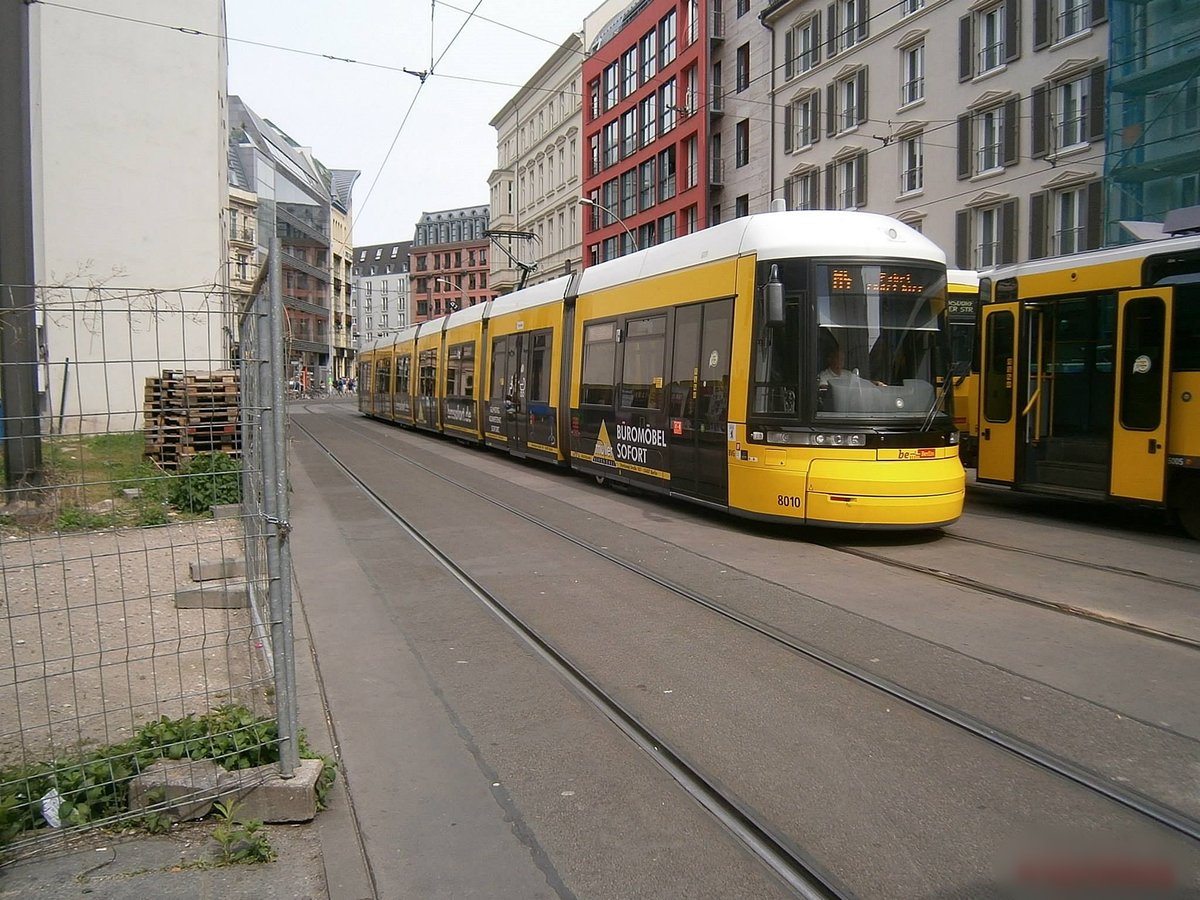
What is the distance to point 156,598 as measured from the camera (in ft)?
24.0

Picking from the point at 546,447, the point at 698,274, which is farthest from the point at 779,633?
the point at 546,447

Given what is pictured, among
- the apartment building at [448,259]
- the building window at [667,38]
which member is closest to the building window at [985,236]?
the building window at [667,38]

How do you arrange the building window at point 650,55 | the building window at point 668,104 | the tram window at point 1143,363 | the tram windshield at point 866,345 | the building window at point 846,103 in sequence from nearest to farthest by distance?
the tram windshield at point 866,345 < the tram window at point 1143,363 < the building window at point 846,103 < the building window at point 668,104 < the building window at point 650,55

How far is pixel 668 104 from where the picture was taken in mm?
47094

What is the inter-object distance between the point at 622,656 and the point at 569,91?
56.4 m

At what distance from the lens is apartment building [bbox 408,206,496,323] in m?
124

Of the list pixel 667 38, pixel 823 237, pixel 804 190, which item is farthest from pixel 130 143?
pixel 667 38

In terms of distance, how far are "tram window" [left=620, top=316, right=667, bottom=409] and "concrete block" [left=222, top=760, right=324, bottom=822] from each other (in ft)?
30.3

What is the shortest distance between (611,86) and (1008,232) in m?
31.1

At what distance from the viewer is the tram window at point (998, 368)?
12508 millimetres

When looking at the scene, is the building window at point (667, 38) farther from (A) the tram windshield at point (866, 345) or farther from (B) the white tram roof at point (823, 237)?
(A) the tram windshield at point (866, 345)

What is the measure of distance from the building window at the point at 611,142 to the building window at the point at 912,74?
23.7 m

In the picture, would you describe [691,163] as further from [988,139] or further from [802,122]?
[988,139]

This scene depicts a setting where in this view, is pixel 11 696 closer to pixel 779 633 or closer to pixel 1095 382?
pixel 779 633
